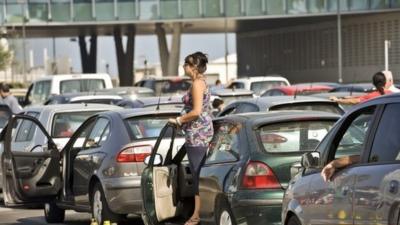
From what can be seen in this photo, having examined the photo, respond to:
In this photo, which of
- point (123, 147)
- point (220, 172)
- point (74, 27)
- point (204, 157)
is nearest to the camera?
point (220, 172)

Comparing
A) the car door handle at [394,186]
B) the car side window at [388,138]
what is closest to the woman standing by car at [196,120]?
the car side window at [388,138]

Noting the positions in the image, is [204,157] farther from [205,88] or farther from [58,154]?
[58,154]

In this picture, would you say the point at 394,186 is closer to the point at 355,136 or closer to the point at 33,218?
the point at 355,136

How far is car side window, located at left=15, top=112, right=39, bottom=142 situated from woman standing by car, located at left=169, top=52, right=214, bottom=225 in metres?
5.08

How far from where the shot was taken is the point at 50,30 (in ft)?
258

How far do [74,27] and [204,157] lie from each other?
65122 millimetres

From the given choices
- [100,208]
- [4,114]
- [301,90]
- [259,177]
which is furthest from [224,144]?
[301,90]

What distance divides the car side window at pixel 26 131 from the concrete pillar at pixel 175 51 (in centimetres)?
5841

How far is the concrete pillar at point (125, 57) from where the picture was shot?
79938 mm

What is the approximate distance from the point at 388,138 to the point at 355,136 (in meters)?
1.28

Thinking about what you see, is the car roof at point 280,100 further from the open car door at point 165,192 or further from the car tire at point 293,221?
the car tire at point 293,221

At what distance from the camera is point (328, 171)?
22.5 ft

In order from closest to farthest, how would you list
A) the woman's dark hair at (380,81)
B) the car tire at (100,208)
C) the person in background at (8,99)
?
the car tire at (100,208)
the woman's dark hair at (380,81)
the person in background at (8,99)

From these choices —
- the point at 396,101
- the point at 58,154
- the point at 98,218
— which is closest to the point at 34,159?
the point at 58,154
